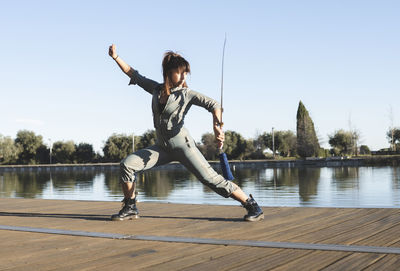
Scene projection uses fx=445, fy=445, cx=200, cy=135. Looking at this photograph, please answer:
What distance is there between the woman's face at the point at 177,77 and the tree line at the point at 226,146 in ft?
185

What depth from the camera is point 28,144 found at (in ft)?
236

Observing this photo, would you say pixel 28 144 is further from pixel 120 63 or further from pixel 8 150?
pixel 120 63

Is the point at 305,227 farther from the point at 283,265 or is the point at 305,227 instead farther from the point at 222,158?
Answer: the point at 283,265

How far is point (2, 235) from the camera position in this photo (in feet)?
11.9

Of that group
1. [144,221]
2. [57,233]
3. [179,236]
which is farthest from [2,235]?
[179,236]

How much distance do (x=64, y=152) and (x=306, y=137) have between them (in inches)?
1458

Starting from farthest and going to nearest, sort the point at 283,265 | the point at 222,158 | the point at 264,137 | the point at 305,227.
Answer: the point at 264,137
the point at 222,158
the point at 305,227
the point at 283,265

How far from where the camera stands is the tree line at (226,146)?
6075 centimetres

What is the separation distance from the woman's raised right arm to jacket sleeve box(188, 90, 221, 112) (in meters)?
0.70

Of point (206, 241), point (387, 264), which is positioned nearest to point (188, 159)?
point (206, 241)

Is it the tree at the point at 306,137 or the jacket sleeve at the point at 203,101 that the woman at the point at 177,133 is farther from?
the tree at the point at 306,137

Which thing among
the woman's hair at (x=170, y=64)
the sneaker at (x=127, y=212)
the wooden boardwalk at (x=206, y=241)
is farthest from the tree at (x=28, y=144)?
the woman's hair at (x=170, y=64)

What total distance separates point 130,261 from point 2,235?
1.66 meters

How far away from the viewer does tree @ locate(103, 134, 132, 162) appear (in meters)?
67.9
